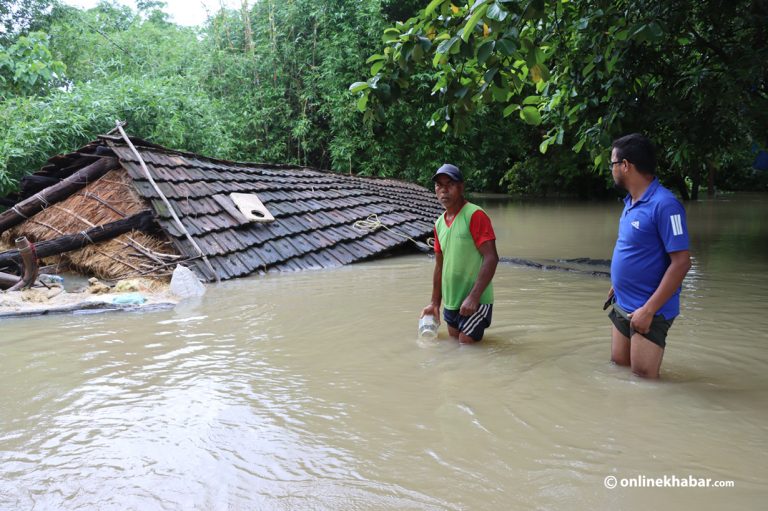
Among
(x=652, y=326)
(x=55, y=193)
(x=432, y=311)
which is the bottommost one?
(x=432, y=311)

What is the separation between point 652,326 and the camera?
10.9 feet

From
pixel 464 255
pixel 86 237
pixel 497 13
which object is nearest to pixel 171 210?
pixel 86 237

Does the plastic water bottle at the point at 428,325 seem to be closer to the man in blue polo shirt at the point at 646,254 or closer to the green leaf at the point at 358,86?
the man in blue polo shirt at the point at 646,254

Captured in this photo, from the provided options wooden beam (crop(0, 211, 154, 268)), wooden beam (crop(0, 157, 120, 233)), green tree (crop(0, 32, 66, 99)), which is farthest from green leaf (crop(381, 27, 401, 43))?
green tree (crop(0, 32, 66, 99))

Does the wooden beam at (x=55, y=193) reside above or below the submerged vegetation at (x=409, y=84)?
below

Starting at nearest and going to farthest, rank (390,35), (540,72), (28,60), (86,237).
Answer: (540,72) < (390,35) < (86,237) < (28,60)

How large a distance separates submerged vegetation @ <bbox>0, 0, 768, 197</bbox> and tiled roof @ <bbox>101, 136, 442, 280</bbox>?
233cm

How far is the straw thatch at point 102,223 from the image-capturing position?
7.34 meters

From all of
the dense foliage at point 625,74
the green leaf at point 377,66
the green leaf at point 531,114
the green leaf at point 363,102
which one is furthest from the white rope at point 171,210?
the green leaf at point 531,114

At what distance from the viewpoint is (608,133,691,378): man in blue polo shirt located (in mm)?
3129

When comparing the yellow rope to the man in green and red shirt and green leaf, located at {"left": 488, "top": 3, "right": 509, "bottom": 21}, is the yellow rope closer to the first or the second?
the man in green and red shirt

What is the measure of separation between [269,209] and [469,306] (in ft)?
18.5

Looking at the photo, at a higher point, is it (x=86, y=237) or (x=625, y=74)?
(x=625, y=74)

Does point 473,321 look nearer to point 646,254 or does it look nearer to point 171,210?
point 646,254
